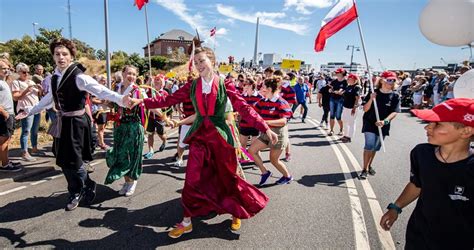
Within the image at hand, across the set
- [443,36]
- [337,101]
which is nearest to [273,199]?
[443,36]

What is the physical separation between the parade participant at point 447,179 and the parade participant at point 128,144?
364cm

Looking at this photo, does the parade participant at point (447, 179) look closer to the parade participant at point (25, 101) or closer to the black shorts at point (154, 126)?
the black shorts at point (154, 126)

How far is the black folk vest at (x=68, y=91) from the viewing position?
3430mm

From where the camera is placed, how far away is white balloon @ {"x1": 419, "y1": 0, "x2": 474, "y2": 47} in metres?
2.71

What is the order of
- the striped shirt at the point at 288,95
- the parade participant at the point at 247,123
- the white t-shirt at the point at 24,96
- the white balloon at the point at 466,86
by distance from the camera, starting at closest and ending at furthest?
the white balloon at the point at 466,86 < the white t-shirt at the point at 24,96 < the parade participant at the point at 247,123 < the striped shirt at the point at 288,95

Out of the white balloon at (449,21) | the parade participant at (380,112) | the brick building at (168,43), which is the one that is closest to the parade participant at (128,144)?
the white balloon at (449,21)

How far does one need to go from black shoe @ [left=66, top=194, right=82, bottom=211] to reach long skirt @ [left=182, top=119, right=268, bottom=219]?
1.64 m

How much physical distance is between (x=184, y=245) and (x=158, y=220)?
679 mm

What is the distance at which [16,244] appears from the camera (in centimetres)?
→ 285

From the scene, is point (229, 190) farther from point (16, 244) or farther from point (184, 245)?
point (16, 244)

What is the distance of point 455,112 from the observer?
5.38 ft

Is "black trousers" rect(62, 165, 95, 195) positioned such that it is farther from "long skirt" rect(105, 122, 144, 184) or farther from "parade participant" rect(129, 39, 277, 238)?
"parade participant" rect(129, 39, 277, 238)

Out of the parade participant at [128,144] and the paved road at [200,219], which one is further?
the parade participant at [128,144]

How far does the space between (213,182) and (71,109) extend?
2.05m
